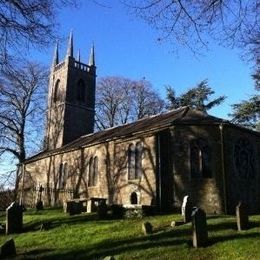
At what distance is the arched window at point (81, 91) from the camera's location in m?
45.7

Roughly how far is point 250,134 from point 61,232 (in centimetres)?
1465

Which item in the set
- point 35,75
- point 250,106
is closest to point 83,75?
point 35,75

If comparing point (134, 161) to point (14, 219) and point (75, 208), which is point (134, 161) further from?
point (14, 219)

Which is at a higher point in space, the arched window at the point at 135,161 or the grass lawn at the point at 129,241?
the arched window at the point at 135,161

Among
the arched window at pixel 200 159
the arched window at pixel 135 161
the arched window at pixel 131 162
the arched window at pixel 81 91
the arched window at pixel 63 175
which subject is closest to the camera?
the arched window at pixel 200 159

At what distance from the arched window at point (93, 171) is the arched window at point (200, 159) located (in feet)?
26.9

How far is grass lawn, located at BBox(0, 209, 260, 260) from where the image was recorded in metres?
13.6

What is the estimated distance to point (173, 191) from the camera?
2636 cm

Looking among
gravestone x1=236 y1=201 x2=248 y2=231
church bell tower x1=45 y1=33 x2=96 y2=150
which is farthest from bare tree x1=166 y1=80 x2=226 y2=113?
gravestone x1=236 y1=201 x2=248 y2=231

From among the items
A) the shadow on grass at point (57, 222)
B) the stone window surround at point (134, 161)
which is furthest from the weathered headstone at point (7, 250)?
the stone window surround at point (134, 161)

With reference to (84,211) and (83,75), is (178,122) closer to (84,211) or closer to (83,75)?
(84,211)

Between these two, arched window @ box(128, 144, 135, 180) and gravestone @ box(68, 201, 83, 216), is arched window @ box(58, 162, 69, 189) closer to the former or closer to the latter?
arched window @ box(128, 144, 135, 180)

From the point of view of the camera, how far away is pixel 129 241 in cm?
1602

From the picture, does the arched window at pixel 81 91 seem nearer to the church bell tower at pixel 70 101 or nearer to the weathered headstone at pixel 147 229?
the church bell tower at pixel 70 101
